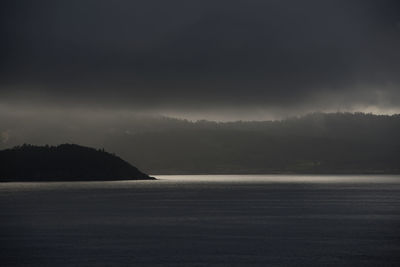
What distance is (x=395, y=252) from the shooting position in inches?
2803

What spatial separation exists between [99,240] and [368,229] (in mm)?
44273

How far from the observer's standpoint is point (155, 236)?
91062 mm

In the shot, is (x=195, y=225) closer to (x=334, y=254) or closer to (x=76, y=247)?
(x=76, y=247)

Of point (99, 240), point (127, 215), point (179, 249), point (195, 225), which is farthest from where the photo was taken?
point (127, 215)

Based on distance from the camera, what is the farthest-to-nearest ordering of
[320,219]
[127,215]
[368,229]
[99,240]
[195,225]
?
[127,215], [320,219], [195,225], [368,229], [99,240]

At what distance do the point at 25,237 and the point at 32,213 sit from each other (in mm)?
51971

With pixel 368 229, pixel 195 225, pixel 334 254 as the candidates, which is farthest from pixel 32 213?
pixel 334 254

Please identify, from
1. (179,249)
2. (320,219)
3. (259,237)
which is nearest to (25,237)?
(179,249)

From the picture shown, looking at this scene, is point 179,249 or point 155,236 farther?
point 155,236

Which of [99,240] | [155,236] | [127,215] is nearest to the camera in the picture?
[99,240]

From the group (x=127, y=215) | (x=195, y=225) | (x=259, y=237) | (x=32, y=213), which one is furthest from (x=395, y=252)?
(x=32, y=213)

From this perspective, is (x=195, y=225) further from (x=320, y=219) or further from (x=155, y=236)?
(x=320, y=219)

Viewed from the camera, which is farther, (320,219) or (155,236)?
(320,219)

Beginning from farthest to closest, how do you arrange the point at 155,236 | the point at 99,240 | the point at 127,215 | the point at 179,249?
the point at 127,215 < the point at 155,236 < the point at 99,240 < the point at 179,249
